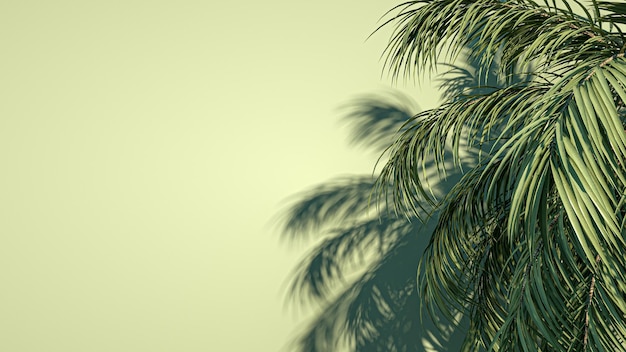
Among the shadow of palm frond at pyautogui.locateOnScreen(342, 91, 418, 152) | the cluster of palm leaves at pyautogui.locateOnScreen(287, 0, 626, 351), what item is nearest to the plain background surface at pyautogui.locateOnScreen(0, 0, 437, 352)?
the shadow of palm frond at pyautogui.locateOnScreen(342, 91, 418, 152)

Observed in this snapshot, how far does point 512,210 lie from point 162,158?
1770 mm

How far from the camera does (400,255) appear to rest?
2.93 metres

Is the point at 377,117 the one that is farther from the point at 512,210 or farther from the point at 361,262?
the point at 512,210

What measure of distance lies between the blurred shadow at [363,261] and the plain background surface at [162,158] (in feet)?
0.22

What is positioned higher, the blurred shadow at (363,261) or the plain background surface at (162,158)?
the plain background surface at (162,158)

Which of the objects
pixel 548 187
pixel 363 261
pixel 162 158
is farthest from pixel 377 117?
pixel 548 187

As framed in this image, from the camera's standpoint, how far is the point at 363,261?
289cm

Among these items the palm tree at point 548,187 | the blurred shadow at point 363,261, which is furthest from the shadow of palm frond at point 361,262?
the palm tree at point 548,187

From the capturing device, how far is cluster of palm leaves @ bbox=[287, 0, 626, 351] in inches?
49.9

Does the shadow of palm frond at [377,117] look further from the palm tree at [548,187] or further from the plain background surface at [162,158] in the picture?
the palm tree at [548,187]

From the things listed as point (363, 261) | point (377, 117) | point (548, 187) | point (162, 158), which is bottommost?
point (363, 261)

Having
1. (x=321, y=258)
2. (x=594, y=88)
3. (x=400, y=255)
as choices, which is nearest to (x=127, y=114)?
(x=321, y=258)

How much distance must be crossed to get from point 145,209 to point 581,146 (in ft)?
6.17

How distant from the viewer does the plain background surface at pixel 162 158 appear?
8.62 feet
